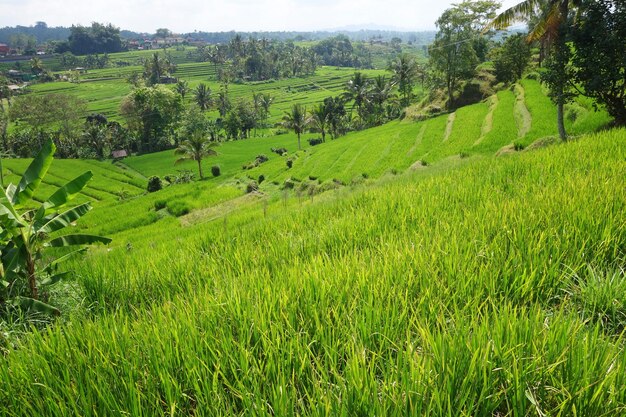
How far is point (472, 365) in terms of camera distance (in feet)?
4.94

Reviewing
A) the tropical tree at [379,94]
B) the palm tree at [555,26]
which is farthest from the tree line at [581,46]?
the tropical tree at [379,94]

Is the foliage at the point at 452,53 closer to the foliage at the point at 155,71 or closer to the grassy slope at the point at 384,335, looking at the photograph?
the grassy slope at the point at 384,335

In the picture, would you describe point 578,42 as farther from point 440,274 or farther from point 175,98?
point 175,98

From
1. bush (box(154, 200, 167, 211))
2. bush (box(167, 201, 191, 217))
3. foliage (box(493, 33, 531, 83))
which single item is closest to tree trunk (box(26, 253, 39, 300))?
bush (box(167, 201, 191, 217))

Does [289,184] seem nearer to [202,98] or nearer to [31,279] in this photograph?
[31,279]

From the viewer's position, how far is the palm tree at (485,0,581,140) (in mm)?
13992

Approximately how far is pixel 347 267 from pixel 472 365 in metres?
1.30

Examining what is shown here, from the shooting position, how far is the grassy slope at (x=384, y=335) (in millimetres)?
1512

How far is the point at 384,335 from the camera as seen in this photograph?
1856 millimetres

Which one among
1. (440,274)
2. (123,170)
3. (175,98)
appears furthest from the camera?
(175,98)

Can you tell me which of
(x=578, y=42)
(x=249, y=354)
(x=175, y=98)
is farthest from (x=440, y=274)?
(x=175, y=98)

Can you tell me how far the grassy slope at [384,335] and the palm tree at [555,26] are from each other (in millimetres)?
13350

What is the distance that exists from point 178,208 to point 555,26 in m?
25.1

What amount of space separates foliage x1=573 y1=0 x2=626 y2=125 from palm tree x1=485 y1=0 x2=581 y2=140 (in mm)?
541
